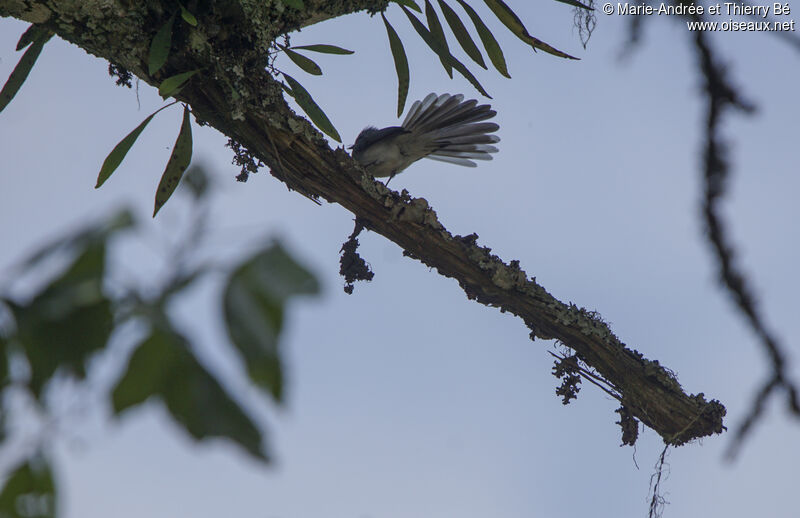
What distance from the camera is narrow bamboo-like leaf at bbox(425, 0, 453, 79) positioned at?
302 cm

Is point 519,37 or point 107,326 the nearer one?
point 107,326

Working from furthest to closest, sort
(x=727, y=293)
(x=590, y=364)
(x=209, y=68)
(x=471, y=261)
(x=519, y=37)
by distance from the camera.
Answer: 1. (x=519, y=37)
2. (x=590, y=364)
3. (x=471, y=261)
4. (x=209, y=68)
5. (x=727, y=293)

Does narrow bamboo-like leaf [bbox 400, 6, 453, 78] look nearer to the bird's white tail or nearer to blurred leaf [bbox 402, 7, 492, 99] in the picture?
blurred leaf [bbox 402, 7, 492, 99]

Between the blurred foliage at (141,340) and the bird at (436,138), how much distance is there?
3.49 m

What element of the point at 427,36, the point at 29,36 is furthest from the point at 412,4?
the point at 29,36

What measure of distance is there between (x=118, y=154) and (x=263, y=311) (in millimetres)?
2455

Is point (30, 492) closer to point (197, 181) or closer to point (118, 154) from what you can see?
point (197, 181)

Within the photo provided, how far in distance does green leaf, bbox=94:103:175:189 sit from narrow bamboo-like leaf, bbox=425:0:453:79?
113 cm

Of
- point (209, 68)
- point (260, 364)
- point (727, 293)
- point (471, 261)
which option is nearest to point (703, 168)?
point (727, 293)

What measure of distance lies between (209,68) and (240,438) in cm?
186

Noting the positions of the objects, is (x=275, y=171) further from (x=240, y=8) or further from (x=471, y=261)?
(x=471, y=261)

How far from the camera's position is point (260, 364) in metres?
0.64

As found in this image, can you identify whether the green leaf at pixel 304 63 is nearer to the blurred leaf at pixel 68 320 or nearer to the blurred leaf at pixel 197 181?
the blurred leaf at pixel 197 181

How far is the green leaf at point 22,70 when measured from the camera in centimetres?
277
